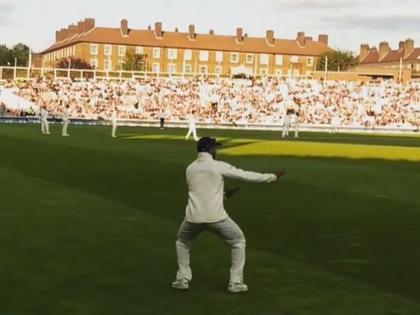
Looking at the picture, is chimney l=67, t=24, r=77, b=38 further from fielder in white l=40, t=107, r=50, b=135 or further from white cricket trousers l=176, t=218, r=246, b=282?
white cricket trousers l=176, t=218, r=246, b=282

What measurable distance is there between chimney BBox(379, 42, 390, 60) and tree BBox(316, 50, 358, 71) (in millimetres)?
11452

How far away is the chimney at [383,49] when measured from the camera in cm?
17100

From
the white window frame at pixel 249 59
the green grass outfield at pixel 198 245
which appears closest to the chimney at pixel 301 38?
the white window frame at pixel 249 59

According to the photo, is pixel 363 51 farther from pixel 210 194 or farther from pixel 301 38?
pixel 210 194

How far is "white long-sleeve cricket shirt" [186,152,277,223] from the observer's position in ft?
26.8

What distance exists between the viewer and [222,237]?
27.4 feet

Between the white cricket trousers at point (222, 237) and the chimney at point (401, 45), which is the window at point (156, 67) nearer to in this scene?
the chimney at point (401, 45)

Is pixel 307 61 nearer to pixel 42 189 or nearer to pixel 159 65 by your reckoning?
pixel 159 65

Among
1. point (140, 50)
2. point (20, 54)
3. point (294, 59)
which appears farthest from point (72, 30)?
point (294, 59)

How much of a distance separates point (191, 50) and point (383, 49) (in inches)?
1757

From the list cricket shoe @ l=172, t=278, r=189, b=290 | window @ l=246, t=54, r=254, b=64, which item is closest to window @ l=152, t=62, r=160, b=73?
window @ l=246, t=54, r=254, b=64

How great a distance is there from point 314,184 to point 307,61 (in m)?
147

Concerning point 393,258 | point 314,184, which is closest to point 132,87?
point 314,184

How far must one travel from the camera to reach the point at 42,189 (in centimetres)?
1814
